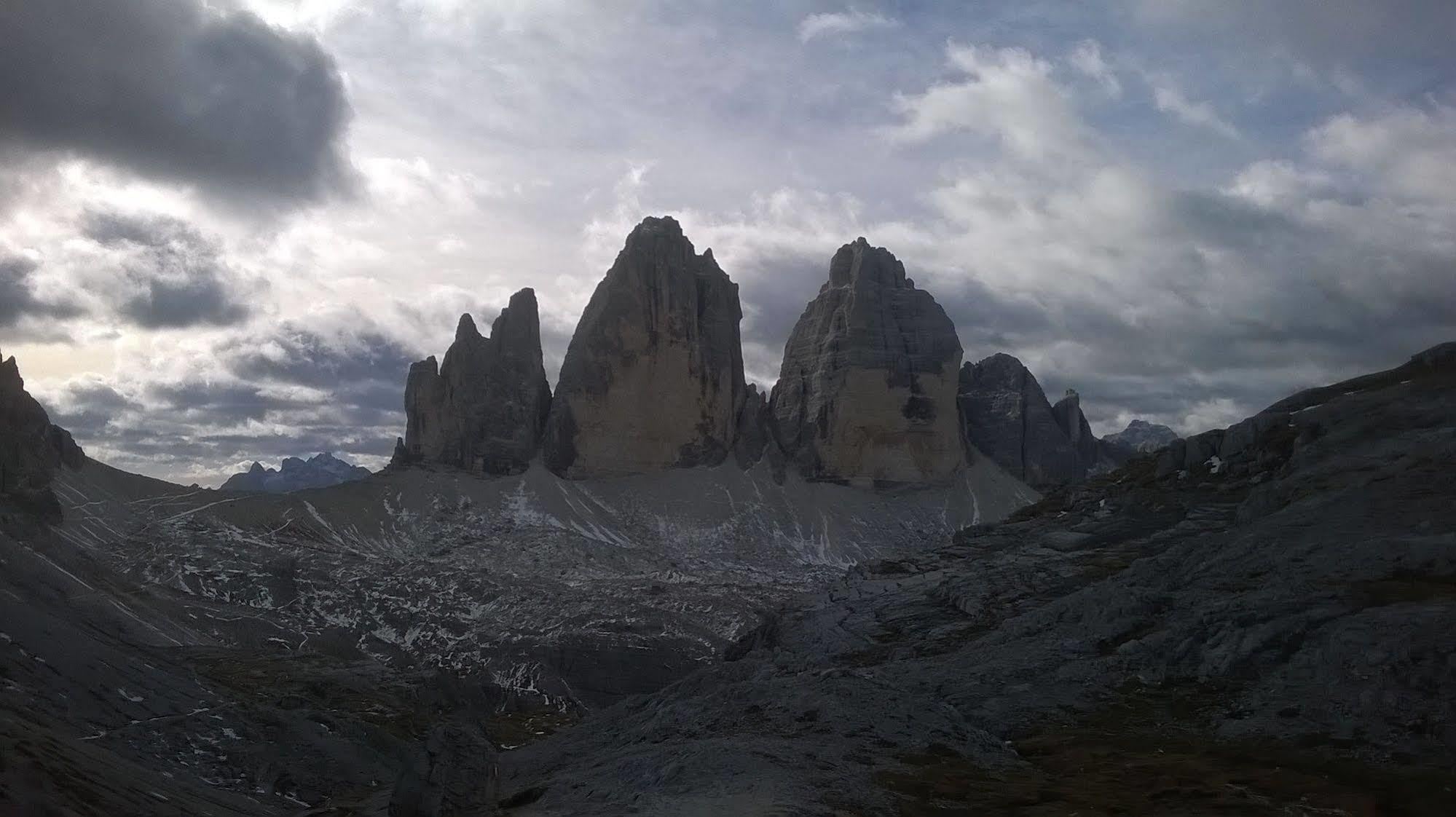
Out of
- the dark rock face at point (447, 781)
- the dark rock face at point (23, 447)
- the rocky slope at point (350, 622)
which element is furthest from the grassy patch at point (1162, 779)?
the dark rock face at point (23, 447)

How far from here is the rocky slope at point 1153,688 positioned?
26859mm

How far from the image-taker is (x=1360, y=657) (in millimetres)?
31547

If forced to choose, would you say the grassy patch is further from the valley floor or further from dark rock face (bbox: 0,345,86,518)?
dark rock face (bbox: 0,345,86,518)

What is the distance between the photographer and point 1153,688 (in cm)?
3688

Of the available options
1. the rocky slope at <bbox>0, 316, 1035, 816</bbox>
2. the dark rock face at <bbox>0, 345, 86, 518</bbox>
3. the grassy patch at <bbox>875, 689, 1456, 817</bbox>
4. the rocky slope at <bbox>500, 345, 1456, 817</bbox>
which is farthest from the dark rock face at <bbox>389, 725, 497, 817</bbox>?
the dark rock face at <bbox>0, 345, 86, 518</bbox>

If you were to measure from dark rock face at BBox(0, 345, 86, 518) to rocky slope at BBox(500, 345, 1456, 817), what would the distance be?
88646 mm

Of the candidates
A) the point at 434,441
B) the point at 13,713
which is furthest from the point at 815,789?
the point at 434,441

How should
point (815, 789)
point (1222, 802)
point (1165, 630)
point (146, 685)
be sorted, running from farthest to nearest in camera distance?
point (146, 685) → point (1165, 630) → point (815, 789) → point (1222, 802)

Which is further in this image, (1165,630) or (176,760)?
(1165,630)

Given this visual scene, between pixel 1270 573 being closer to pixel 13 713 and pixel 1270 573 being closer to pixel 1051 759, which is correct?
pixel 1051 759

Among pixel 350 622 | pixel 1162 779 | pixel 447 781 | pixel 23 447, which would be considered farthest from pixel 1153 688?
pixel 23 447

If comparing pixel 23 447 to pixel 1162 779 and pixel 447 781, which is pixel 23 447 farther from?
pixel 1162 779

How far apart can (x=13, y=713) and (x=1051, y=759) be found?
2984 centimetres

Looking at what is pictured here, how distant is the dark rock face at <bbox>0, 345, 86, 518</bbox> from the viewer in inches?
4311
